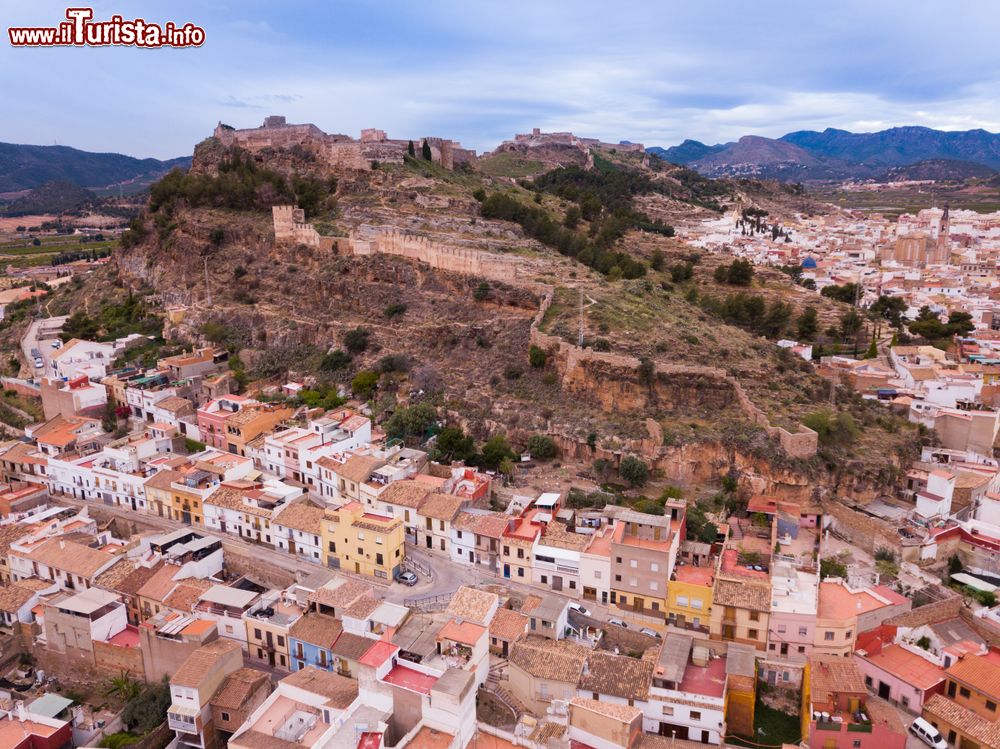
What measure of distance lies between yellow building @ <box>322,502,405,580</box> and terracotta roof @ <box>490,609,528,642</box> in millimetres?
4144

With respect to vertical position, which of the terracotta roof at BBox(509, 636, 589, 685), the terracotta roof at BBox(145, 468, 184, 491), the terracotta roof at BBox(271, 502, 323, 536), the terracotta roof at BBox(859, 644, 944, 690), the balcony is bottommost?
the balcony

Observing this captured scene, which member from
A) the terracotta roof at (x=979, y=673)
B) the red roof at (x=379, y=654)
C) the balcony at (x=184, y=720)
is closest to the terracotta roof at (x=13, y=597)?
the balcony at (x=184, y=720)

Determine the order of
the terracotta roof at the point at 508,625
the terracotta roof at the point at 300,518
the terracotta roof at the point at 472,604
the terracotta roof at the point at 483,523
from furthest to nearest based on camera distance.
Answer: the terracotta roof at the point at 300,518 → the terracotta roof at the point at 483,523 → the terracotta roof at the point at 508,625 → the terracotta roof at the point at 472,604

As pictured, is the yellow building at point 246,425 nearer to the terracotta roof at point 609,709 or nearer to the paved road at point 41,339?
the paved road at point 41,339

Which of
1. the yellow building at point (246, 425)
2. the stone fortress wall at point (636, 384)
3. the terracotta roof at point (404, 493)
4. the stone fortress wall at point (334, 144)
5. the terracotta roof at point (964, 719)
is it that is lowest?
the terracotta roof at point (964, 719)

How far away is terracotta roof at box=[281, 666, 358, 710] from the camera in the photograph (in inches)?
656

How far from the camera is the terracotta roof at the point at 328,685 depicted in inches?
656

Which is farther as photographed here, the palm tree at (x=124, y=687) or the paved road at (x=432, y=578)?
the paved road at (x=432, y=578)

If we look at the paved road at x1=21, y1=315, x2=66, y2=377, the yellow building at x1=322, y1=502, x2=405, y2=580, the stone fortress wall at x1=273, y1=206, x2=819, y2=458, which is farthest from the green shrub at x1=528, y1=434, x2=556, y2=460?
the paved road at x1=21, y1=315, x2=66, y2=377

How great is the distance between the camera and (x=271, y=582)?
23766mm

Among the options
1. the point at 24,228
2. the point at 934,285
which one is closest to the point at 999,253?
the point at 934,285

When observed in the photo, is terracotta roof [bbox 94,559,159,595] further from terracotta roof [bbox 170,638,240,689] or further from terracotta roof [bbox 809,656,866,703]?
terracotta roof [bbox 809,656,866,703]

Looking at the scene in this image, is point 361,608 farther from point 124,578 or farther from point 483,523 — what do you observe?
point 124,578

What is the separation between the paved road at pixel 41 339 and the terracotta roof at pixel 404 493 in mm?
25259
